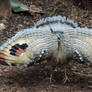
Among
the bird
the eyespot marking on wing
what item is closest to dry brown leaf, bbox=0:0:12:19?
the bird

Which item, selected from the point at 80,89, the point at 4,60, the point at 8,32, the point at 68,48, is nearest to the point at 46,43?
the point at 68,48

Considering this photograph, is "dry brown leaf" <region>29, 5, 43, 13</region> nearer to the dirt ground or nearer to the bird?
the dirt ground

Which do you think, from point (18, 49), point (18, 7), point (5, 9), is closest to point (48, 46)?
point (18, 49)

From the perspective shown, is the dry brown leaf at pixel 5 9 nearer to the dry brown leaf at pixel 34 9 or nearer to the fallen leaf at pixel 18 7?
the fallen leaf at pixel 18 7

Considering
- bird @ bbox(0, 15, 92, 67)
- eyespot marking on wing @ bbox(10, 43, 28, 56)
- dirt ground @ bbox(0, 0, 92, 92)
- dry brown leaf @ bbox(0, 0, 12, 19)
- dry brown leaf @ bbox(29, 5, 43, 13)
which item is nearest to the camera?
bird @ bbox(0, 15, 92, 67)

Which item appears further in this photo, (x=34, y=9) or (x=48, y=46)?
(x=34, y=9)

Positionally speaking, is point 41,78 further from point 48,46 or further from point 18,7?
point 18,7

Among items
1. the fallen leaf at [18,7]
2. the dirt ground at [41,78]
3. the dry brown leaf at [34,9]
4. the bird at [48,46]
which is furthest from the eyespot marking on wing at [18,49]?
the dry brown leaf at [34,9]

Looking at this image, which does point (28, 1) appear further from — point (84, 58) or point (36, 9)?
point (84, 58)
